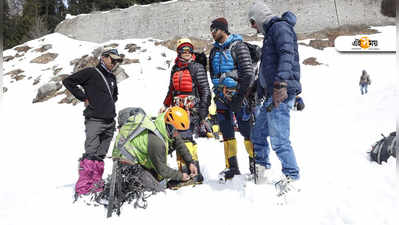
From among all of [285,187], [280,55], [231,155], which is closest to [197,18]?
[231,155]

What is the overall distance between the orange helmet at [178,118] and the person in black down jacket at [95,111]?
3.00ft

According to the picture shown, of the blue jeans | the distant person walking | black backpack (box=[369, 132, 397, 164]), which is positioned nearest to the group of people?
the blue jeans

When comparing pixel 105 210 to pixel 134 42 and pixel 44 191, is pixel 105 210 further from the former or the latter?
pixel 134 42

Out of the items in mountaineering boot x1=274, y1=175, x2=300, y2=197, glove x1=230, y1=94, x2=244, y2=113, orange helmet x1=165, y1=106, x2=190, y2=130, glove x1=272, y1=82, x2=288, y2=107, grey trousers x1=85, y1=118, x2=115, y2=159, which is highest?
glove x1=272, y1=82, x2=288, y2=107

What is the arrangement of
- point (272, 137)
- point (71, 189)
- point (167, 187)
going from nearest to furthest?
1. point (272, 137)
2. point (167, 187)
3. point (71, 189)

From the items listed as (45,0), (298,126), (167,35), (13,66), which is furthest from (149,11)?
(298,126)

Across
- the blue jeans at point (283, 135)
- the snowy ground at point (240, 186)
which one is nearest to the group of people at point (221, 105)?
the blue jeans at point (283, 135)

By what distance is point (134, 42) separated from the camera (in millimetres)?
22969

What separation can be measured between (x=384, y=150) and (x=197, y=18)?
100ft

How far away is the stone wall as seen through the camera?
88.9 ft

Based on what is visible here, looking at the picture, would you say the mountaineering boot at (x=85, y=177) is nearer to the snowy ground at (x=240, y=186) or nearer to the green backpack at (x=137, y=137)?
the snowy ground at (x=240, y=186)

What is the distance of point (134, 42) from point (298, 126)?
18850 millimetres

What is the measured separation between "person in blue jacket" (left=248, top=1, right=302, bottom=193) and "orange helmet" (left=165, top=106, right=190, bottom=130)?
1013mm

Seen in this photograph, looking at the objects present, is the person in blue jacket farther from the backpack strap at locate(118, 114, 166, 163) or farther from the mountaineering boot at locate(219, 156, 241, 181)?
the backpack strap at locate(118, 114, 166, 163)
